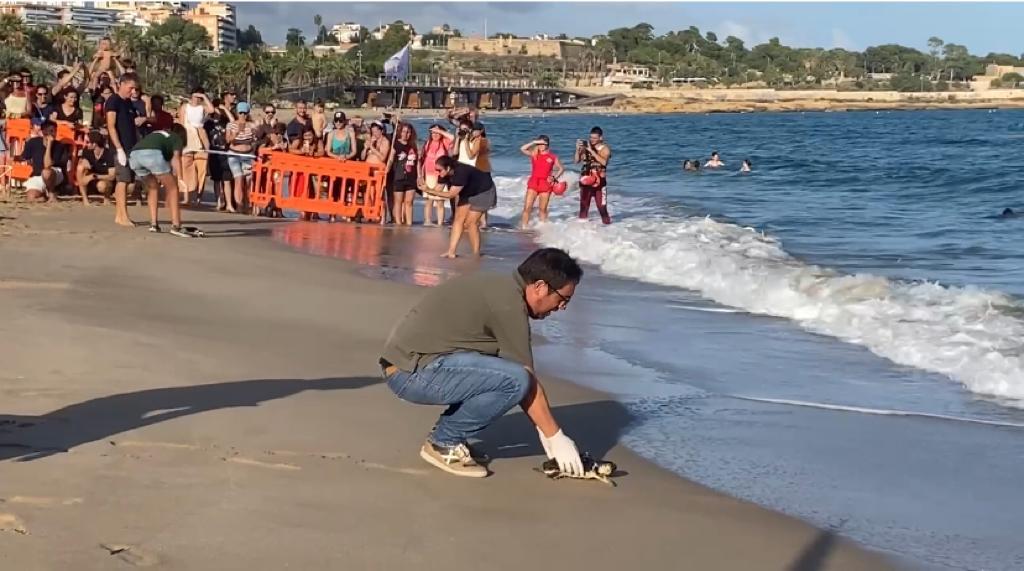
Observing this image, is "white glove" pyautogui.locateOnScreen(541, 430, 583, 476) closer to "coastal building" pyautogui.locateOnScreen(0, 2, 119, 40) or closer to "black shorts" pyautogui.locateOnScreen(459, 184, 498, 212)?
"black shorts" pyautogui.locateOnScreen(459, 184, 498, 212)

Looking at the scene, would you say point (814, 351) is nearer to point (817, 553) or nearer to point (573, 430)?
point (573, 430)

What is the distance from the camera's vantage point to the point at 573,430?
639cm

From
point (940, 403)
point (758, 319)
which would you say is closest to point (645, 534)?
point (940, 403)

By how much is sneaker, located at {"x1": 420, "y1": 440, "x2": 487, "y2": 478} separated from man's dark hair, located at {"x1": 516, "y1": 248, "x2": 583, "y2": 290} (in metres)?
0.83

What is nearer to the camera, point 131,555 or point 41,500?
point 131,555

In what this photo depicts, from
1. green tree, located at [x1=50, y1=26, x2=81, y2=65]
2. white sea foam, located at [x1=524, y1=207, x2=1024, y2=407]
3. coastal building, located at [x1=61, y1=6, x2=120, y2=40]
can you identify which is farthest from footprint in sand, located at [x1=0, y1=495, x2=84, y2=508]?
coastal building, located at [x1=61, y1=6, x2=120, y2=40]

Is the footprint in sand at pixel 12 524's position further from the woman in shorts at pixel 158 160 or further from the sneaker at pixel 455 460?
the woman in shorts at pixel 158 160

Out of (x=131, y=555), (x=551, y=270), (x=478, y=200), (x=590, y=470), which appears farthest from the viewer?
(x=478, y=200)

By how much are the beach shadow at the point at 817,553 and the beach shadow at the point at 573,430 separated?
4.30ft

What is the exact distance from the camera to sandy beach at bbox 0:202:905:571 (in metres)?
4.34

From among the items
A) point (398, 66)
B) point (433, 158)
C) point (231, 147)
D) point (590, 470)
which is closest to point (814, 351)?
point (590, 470)

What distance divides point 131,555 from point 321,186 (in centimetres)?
1281

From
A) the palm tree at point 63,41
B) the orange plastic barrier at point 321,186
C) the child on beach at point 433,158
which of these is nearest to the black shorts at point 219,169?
the orange plastic barrier at point 321,186

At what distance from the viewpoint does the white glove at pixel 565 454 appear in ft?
17.3
